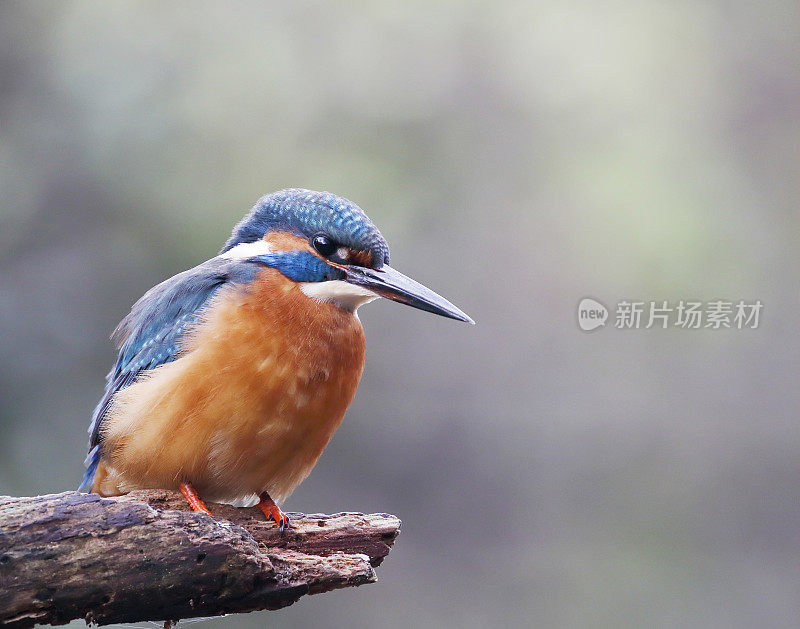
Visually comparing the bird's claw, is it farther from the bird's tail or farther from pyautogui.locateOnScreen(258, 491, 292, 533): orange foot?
the bird's tail

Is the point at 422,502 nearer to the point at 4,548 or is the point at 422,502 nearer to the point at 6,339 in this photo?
the point at 6,339

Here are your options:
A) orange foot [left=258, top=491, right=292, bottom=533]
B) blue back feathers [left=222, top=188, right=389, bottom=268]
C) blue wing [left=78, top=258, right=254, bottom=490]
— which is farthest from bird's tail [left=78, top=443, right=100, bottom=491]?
blue back feathers [left=222, top=188, right=389, bottom=268]

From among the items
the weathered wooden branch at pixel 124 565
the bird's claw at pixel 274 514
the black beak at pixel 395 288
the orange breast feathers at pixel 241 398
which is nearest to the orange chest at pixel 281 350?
the orange breast feathers at pixel 241 398

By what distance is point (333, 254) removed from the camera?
2471 millimetres

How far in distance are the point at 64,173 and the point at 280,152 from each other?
0.96 metres

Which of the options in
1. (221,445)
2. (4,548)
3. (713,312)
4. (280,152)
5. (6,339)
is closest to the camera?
(4,548)

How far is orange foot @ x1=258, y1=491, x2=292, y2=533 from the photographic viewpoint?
7.89 feet

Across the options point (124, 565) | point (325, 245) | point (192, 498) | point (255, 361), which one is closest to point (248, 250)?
point (325, 245)

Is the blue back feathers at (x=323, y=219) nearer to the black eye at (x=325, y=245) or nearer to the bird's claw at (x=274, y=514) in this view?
the black eye at (x=325, y=245)

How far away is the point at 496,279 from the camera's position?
520 cm

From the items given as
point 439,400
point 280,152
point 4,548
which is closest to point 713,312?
point 439,400

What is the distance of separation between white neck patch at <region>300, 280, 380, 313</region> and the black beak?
0.06 ft

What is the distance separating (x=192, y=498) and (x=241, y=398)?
29cm

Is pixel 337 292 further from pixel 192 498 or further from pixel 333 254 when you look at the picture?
pixel 192 498
